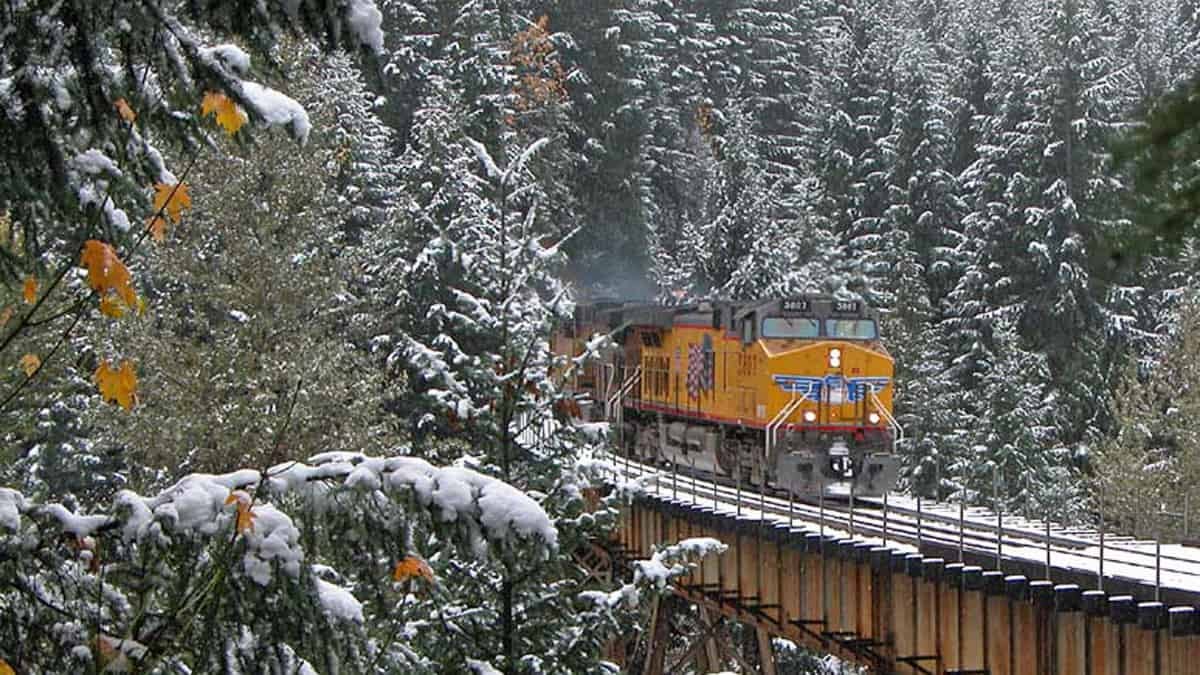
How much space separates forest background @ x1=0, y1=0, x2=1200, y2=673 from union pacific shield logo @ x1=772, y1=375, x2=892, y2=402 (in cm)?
400

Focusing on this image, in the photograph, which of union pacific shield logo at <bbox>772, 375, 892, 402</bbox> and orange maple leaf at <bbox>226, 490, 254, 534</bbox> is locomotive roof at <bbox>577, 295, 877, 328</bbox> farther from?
orange maple leaf at <bbox>226, 490, 254, 534</bbox>

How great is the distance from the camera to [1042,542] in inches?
646

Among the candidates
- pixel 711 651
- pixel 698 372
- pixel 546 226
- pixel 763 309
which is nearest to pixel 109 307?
pixel 763 309

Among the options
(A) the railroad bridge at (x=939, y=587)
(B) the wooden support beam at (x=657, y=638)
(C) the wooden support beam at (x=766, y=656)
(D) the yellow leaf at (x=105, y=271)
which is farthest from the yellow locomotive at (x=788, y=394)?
(D) the yellow leaf at (x=105, y=271)

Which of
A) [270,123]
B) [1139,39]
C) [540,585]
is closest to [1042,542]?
[540,585]

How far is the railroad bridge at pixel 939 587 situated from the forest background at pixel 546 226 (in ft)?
5.57

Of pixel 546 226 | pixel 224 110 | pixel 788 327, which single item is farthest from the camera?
pixel 546 226

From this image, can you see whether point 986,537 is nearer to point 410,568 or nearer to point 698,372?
point 698,372

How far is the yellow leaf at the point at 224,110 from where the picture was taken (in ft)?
15.7

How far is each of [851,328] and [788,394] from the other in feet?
6.55

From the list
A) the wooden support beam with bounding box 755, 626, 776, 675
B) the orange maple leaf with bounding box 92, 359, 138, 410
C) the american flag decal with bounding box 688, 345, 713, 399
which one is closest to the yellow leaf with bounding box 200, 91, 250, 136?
the orange maple leaf with bounding box 92, 359, 138, 410

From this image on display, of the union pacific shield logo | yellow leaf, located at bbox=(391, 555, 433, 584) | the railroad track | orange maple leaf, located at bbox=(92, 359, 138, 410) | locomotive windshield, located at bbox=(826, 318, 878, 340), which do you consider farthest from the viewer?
locomotive windshield, located at bbox=(826, 318, 878, 340)

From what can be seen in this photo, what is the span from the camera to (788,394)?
24828 millimetres

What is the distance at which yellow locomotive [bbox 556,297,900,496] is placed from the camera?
81.1 feet
